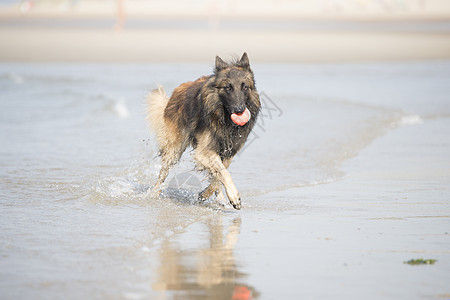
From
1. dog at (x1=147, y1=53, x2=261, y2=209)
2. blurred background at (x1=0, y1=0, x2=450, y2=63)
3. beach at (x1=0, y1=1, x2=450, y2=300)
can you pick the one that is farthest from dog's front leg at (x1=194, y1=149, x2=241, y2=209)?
blurred background at (x1=0, y1=0, x2=450, y2=63)

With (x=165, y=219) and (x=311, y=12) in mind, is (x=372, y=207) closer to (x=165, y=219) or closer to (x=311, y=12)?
(x=165, y=219)

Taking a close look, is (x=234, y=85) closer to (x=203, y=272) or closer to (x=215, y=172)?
(x=215, y=172)

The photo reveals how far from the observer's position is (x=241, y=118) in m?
6.30

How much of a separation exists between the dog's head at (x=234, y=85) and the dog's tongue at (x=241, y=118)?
0.15 ft

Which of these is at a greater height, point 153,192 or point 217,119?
point 217,119

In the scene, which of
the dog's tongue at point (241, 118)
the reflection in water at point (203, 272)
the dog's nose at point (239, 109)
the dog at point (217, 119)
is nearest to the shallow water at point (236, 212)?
the reflection in water at point (203, 272)

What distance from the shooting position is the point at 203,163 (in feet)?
21.9

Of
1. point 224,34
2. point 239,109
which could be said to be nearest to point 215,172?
point 239,109

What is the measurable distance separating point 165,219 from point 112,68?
1993 centimetres

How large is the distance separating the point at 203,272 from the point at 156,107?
3748 mm

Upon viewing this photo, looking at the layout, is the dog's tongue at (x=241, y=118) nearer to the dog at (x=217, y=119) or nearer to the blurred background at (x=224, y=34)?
the dog at (x=217, y=119)

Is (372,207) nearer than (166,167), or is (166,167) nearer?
(372,207)

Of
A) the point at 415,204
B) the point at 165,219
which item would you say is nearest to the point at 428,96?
the point at 415,204

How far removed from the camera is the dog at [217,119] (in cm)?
628
